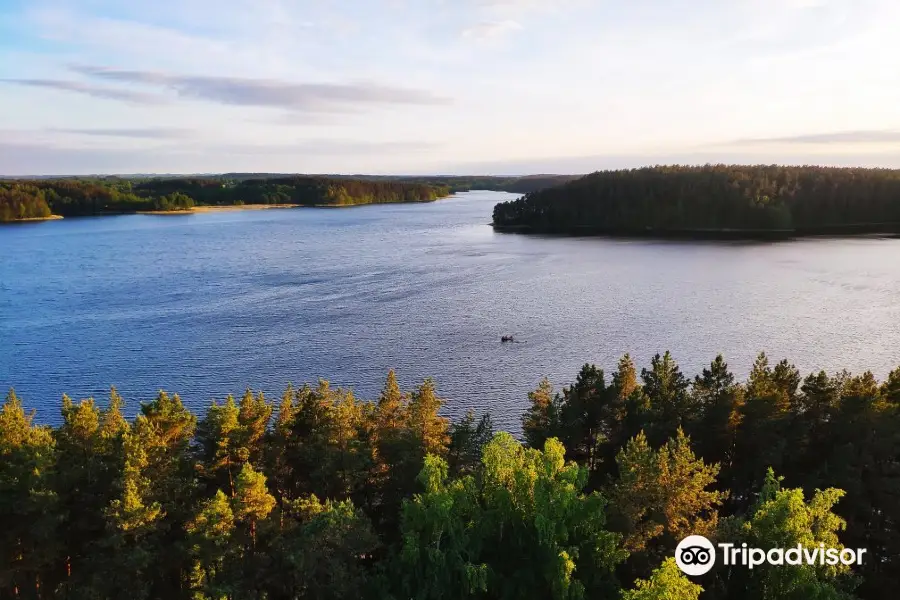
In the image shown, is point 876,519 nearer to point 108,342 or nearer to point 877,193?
point 108,342

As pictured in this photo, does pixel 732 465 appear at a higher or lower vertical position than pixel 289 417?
lower

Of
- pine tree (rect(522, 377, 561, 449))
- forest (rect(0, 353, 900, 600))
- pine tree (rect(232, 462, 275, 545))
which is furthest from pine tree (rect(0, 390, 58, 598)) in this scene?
pine tree (rect(522, 377, 561, 449))

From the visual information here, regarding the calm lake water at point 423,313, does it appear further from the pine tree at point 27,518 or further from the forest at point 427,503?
the pine tree at point 27,518

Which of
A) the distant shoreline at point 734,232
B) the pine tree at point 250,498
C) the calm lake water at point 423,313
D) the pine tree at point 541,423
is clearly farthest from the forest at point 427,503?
the distant shoreline at point 734,232

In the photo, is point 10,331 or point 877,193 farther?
point 877,193

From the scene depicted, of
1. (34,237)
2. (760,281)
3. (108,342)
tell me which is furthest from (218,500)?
(34,237)

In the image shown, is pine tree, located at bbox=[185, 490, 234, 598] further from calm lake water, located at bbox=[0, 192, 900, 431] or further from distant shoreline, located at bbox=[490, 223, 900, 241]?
distant shoreline, located at bbox=[490, 223, 900, 241]
